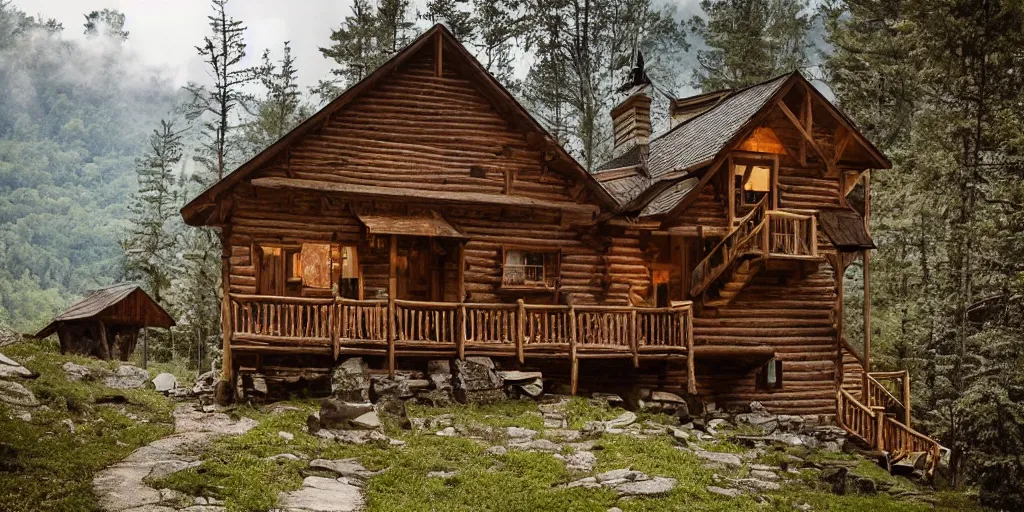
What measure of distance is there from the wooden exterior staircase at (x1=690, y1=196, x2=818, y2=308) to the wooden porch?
1876 millimetres

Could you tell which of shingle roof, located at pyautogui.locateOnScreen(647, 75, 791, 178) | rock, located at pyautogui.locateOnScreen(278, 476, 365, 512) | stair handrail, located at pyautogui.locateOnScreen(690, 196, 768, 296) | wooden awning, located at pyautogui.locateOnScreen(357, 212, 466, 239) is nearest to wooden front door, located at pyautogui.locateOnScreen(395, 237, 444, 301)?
wooden awning, located at pyautogui.locateOnScreen(357, 212, 466, 239)

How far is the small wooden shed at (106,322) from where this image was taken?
25.8 meters

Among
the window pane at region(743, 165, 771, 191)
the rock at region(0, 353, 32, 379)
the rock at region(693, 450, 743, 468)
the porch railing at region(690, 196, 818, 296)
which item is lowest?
the rock at region(693, 450, 743, 468)

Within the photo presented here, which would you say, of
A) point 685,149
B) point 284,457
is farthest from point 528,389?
point 685,149

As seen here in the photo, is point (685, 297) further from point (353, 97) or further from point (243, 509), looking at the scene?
point (243, 509)

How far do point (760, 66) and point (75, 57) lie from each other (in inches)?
3328

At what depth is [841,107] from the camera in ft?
132

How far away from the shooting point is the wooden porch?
19.5 metres

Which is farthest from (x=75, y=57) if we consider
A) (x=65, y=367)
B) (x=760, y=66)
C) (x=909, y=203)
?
(x=909, y=203)

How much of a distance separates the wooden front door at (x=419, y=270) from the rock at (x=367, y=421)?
704cm

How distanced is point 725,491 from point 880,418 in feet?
36.6

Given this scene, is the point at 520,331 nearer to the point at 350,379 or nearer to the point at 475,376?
the point at 475,376

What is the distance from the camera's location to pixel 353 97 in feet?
72.6

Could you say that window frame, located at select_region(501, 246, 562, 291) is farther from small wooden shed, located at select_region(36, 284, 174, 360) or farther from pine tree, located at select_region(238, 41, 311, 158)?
pine tree, located at select_region(238, 41, 311, 158)
